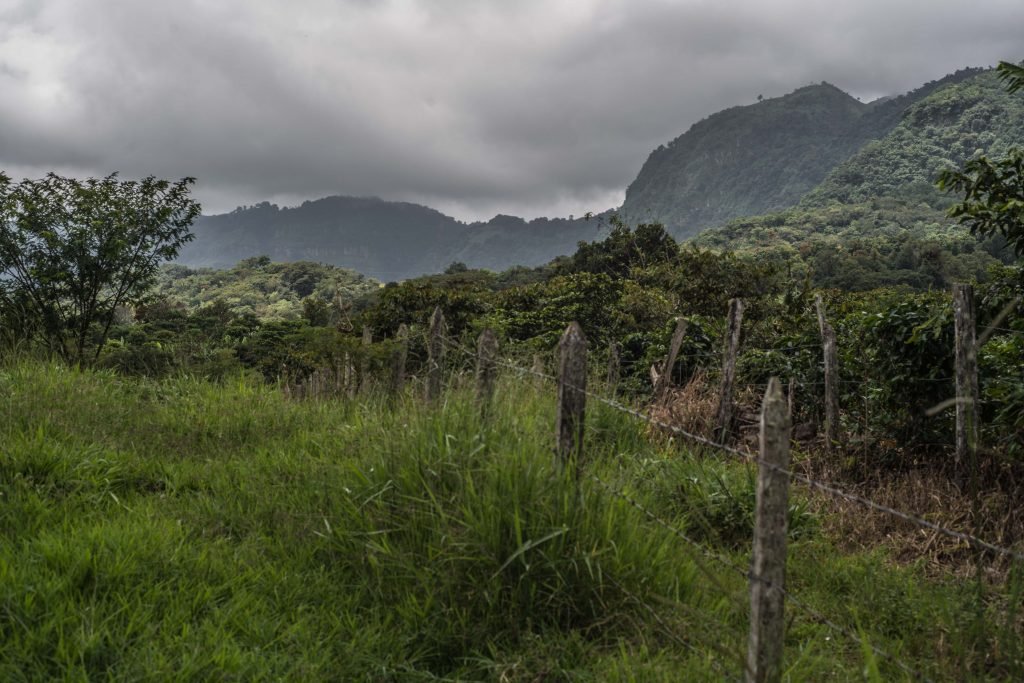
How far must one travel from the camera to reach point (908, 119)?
7111 inches

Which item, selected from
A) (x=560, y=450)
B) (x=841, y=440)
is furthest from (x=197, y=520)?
(x=841, y=440)

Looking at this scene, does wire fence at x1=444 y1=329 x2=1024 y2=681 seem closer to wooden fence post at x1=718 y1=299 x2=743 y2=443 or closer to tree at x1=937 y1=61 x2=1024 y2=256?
tree at x1=937 y1=61 x2=1024 y2=256

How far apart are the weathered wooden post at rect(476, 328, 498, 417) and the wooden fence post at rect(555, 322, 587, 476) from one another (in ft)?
2.34

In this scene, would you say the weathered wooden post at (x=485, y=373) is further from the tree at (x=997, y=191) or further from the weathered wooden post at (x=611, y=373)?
the tree at (x=997, y=191)

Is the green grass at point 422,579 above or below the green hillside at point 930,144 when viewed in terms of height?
below

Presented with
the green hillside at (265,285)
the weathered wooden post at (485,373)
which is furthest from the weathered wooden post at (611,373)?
the green hillside at (265,285)

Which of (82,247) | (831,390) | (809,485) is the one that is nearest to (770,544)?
(809,485)

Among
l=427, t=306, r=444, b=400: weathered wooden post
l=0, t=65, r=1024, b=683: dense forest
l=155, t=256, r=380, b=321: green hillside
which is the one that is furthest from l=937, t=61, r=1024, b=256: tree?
l=155, t=256, r=380, b=321: green hillside

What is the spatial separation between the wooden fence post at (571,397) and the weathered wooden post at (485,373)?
0.71m

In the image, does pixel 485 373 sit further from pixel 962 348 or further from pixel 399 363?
pixel 962 348

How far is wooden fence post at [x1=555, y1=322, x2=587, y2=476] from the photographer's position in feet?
12.4

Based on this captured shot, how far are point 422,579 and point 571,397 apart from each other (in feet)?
4.10

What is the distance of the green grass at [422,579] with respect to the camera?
115 inches

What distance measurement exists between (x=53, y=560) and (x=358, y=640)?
169cm
